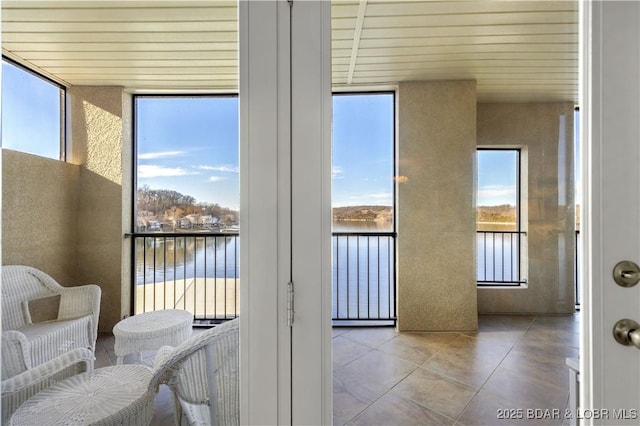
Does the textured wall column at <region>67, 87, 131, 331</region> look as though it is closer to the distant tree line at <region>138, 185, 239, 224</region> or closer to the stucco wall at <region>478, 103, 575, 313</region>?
the distant tree line at <region>138, 185, 239, 224</region>

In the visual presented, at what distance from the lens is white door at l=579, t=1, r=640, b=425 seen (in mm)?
813

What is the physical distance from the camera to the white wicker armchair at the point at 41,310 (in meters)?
0.89

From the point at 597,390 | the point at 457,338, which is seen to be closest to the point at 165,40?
the point at 457,338

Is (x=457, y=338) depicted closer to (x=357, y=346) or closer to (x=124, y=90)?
(x=357, y=346)

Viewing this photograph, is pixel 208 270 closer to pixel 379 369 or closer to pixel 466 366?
pixel 379 369

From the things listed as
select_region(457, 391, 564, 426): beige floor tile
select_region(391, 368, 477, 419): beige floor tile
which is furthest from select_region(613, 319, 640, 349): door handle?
select_region(391, 368, 477, 419): beige floor tile

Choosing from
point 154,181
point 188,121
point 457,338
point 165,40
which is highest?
point 165,40

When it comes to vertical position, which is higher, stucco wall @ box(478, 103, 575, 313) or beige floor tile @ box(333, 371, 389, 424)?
stucco wall @ box(478, 103, 575, 313)

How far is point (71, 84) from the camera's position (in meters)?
0.86

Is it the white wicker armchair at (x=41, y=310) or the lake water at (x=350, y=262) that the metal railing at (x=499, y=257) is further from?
the white wicker armchair at (x=41, y=310)

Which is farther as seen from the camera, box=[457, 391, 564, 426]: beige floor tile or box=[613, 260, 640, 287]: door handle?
box=[457, 391, 564, 426]: beige floor tile

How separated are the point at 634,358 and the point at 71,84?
193cm

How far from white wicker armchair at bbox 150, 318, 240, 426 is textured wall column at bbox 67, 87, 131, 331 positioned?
1.27 ft

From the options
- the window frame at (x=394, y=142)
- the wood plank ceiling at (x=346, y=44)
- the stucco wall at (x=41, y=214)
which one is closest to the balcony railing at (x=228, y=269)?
the window frame at (x=394, y=142)
